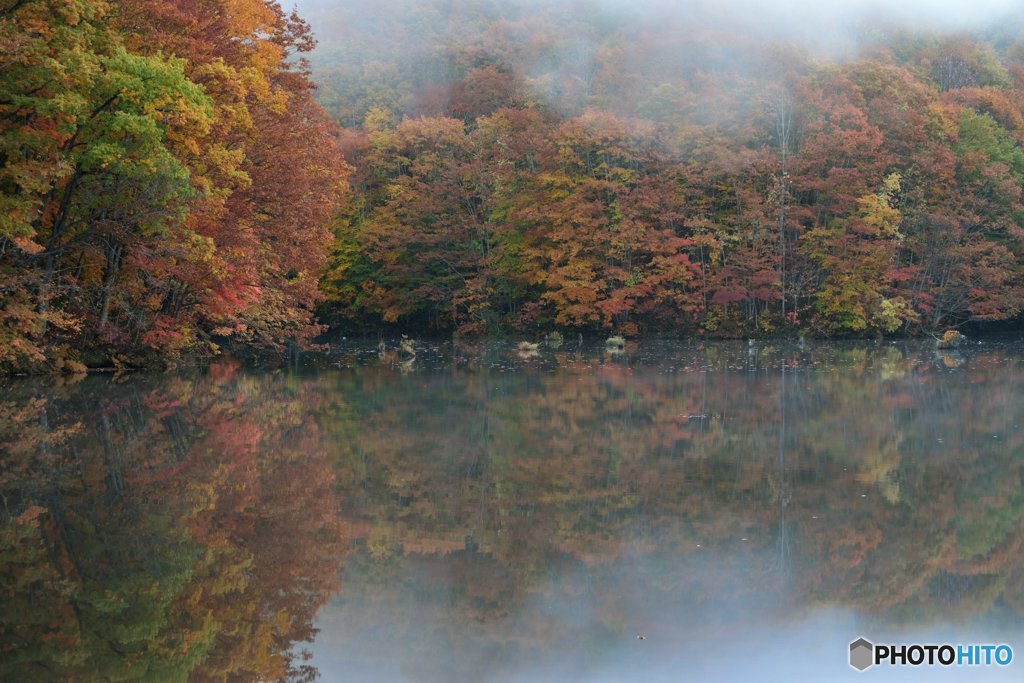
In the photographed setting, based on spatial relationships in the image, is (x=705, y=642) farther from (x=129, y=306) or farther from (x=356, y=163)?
(x=356, y=163)

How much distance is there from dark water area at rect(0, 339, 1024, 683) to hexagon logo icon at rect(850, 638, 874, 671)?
6 centimetres

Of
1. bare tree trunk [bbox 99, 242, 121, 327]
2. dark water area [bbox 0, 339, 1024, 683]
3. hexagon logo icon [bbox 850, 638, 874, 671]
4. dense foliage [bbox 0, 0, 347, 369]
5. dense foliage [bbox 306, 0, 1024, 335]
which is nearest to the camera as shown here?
hexagon logo icon [bbox 850, 638, 874, 671]

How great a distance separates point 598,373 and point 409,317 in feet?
98.8

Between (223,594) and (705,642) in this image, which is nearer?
(705,642)

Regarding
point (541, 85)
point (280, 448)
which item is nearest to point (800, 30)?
point (541, 85)

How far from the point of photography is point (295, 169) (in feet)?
89.7

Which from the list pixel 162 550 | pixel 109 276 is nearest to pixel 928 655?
pixel 162 550

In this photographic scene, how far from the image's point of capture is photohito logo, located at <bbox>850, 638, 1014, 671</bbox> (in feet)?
15.7

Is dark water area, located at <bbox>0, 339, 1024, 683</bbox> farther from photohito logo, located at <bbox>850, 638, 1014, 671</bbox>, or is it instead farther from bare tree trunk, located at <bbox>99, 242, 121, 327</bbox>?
bare tree trunk, located at <bbox>99, 242, 121, 327</bbox>

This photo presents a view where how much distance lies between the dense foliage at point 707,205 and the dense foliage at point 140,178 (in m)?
17.9

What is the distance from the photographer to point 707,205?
44969 mm

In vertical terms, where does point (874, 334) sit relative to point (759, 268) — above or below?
below

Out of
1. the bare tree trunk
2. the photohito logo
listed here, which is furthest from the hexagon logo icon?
the bare tree trunk

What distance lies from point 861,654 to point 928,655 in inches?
13.4
